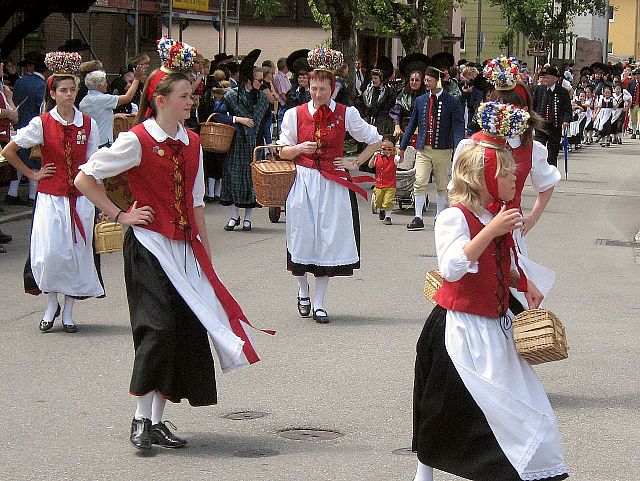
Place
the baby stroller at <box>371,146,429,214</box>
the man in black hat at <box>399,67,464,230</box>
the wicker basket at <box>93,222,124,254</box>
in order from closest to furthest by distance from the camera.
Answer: the wicker basket at <box>93,222,124,254</box> → the man in black hat at <box>399,67,464,230</box> → the baby stroller at <box>371,146,429,214</box>

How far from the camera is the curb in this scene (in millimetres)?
15413

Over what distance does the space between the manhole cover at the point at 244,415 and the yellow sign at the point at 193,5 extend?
20.0 meters

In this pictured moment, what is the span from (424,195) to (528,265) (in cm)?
932

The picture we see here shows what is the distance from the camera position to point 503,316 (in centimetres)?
523

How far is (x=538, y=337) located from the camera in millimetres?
5055

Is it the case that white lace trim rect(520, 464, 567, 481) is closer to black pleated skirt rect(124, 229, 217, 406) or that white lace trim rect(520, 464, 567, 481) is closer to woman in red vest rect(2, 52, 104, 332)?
black pleated skirt rect(124, 229, 217, 406)

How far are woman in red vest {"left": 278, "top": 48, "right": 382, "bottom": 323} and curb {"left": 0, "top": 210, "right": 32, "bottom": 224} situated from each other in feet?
20.5

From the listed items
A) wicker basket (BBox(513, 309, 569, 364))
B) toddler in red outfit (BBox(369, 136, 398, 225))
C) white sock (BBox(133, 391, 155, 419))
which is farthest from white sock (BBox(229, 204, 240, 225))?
wicker basket (BBox(513, 309, 569, 364))

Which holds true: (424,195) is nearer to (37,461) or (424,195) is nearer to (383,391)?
(383,391)

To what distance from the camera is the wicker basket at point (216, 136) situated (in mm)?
15047

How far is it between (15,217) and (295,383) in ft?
28.8

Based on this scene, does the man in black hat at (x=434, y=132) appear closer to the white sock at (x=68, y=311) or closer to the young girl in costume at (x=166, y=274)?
the white sock at (x=68, y=311)

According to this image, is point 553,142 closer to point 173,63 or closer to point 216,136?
point 216,136

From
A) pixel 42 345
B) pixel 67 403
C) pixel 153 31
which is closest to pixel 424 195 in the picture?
pixel 42 345
